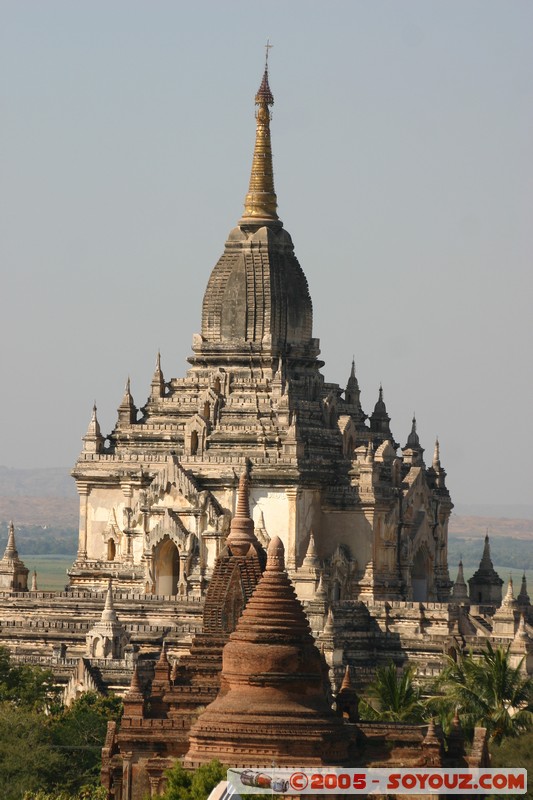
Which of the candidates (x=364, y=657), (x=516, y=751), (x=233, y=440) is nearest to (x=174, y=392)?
(x=233, y=440)

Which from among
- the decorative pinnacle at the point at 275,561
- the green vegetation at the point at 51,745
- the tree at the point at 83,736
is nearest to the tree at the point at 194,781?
the decorative pinnacle at the point at 275,561

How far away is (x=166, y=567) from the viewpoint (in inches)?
3866

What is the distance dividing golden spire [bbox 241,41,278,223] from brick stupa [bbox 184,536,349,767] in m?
43.4

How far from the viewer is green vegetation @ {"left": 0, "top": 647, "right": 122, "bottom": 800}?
6662 cm

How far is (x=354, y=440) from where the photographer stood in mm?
102375

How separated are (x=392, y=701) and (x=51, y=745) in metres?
7.76

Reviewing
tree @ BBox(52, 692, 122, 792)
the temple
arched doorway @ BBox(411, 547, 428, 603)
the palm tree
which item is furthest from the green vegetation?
arched doorway @ BBox(411, 547, 428, 603)

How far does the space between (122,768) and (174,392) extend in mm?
41026

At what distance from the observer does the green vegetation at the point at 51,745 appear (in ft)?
219

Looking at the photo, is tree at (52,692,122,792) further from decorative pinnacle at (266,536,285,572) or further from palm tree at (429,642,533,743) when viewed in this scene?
decorative pinnacle at (266,536,285,572)

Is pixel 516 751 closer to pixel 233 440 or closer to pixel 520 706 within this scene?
pixel 520 706

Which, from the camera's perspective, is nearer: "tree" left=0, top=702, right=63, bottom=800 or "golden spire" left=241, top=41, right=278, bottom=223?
"tree" left=0, top=702, right=63, bottom=800

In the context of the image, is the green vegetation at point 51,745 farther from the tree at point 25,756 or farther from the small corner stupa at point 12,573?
the small corner stupa at point 12,573

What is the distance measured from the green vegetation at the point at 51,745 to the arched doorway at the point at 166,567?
18.2m
